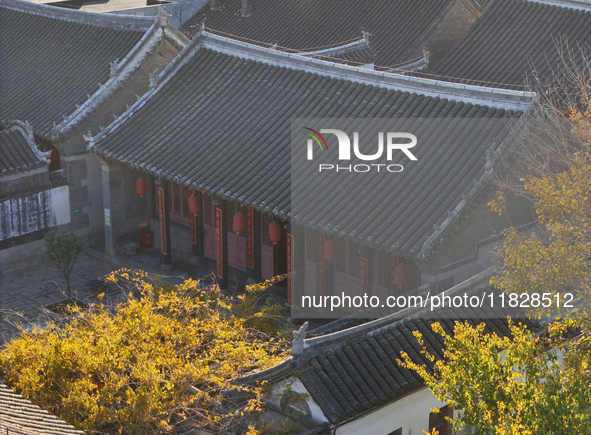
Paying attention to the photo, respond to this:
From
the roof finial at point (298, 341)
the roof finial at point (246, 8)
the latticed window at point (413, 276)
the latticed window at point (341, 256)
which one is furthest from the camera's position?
the roof finial at point (246, 8)

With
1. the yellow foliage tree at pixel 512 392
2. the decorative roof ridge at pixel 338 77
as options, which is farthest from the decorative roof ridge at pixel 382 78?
the yellow foliage tree at pixel 512 392

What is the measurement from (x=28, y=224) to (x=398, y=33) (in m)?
15.4

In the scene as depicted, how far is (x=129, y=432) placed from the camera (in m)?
13.9

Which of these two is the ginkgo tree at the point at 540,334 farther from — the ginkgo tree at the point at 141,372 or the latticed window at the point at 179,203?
A: the latticed window at the point at 179,203

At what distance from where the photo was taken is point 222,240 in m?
23.1

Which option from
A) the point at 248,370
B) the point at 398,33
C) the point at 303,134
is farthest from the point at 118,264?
the point at 398,33

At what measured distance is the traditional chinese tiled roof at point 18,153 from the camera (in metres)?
25.0

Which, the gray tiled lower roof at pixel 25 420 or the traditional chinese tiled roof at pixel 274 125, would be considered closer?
the gray tiled lower roof at pixel 25 420

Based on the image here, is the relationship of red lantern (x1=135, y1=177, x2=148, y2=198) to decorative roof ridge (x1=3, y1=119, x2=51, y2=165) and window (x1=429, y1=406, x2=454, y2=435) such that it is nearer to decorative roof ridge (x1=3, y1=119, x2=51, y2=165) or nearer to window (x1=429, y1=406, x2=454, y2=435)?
decorative roof ridge (x1=3, y1=119, x2=51, y2=165)

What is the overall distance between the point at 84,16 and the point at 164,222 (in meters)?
10.2

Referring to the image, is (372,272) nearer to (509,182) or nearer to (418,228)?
(418,228)

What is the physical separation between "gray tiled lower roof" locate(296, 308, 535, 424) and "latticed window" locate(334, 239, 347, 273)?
5.16 metres

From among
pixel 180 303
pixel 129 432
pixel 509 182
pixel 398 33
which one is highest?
pixel 398 33

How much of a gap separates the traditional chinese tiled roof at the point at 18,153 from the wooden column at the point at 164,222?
148 inches
